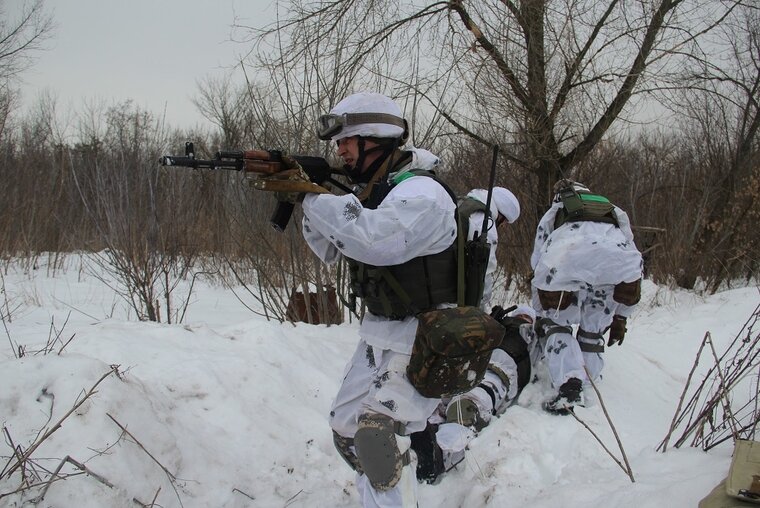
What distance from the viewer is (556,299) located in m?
4.13

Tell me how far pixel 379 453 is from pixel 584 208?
264 cm

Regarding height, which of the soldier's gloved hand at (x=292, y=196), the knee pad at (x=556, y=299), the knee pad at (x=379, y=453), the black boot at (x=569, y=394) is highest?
the soldier's gloved hand at (x=292, y=196)

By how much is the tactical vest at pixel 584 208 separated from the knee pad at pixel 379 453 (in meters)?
2.51

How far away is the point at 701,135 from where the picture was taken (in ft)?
30.7

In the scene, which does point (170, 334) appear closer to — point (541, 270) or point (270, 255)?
point (270, 255)

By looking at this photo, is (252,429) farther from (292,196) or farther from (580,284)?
(580,284)

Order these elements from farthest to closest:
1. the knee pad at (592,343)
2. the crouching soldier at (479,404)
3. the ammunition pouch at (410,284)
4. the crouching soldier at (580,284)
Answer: the knee pad at (592,343) < the crouching soldier at (580,284) < the crouching soldier at (479,404) < the ammunition pouch at (410,284)

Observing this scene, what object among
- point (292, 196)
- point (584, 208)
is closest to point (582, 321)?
point (584, 208)

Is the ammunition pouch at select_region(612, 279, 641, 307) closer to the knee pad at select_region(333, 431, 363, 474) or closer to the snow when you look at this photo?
the snow

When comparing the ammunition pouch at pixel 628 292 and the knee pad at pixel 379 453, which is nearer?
the knee pad at pixel 379 453

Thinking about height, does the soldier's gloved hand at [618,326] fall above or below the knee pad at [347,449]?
above

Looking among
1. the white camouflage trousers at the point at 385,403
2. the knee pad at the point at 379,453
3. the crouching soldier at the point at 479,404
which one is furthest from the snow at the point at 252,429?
the knee pad at the point at 379,453

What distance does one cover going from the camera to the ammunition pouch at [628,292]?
411cm

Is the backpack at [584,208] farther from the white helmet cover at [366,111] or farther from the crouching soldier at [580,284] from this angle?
the white helmet cover at [366,111]
